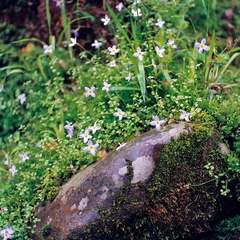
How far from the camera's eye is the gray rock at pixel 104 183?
2.75 meters

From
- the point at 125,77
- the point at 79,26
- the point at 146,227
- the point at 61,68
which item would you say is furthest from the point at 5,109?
the point at 146,227

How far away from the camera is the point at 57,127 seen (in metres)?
3.73

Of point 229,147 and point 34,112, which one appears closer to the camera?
point 229,147

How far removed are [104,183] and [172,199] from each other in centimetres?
52

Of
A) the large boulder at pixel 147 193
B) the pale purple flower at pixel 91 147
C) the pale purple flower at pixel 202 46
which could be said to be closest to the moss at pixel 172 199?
the large boulder at pixel 147 193

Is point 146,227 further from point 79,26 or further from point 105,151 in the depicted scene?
point 79,26

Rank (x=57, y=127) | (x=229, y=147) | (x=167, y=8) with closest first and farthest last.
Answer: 1. (x=229, y=147)
2. (x=57, y=127)
3. (x=167, y=8)

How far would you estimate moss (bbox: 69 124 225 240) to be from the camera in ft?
8.95

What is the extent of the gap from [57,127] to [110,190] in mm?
1200

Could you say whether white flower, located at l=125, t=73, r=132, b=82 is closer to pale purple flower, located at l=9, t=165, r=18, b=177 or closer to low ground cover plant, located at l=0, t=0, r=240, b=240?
low ground cover plant, located at l=0, t=0, r=240, b=240

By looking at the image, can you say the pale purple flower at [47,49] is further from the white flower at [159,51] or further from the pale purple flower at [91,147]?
the pale purple flower at [91,147]

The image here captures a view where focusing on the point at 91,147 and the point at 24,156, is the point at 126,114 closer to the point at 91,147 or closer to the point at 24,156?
the point at 91,147

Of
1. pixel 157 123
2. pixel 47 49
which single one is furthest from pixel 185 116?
pixel 47 49

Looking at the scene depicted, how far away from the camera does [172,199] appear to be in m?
2.79
